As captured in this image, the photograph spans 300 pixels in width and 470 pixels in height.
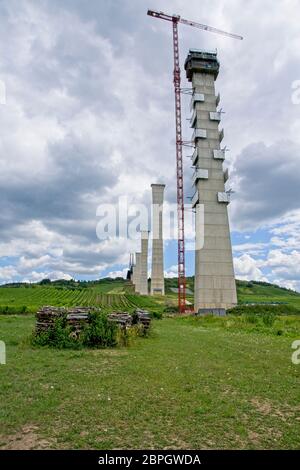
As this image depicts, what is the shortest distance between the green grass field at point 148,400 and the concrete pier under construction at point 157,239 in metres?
73.6

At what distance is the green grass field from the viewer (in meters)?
6.05

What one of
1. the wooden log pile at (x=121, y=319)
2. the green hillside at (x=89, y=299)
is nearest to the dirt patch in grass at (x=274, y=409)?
the wooden log pile at (x=121, y=319)

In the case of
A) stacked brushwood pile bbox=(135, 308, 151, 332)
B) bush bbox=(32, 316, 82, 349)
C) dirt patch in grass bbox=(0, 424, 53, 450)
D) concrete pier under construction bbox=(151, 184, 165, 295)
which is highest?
concrete pier under construction bbox=(151, 184, 165, 295)

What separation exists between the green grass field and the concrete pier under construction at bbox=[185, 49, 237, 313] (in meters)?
37.5

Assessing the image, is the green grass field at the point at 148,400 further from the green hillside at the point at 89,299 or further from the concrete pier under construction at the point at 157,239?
the concrete pier under construction at the point at 157,239

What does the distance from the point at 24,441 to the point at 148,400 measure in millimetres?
3046

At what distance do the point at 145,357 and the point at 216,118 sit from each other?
163 feet

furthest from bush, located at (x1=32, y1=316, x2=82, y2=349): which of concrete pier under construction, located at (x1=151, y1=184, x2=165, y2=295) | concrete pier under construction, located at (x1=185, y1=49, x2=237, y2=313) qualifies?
concrete pier under construction, located at (x1=151, y1=184, x2=165, y2=295)

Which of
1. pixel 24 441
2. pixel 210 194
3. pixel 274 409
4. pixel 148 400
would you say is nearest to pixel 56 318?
pixel 148 400

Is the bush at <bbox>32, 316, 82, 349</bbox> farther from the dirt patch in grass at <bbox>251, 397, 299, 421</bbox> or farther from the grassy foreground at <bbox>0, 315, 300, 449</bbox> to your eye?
the dirt patch in grass at <bbox>251, 397, 299, 421</bbox>

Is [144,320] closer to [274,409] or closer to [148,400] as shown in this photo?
[148,400]

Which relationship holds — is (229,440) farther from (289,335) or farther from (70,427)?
(289,335)

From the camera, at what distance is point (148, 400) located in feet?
26.8

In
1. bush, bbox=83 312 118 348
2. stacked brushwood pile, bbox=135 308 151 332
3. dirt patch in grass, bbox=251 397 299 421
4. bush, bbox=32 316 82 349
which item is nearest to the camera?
dirt patch in grass, bbox=251 397 299 421
